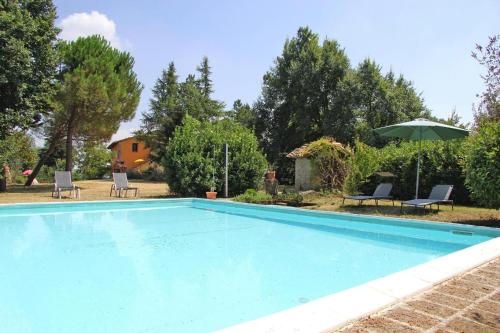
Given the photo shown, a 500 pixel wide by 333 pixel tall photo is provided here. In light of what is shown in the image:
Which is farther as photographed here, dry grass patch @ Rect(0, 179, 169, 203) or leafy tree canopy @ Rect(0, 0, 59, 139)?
leafy tree canopy @ Rect(0, 0, 59, 139)

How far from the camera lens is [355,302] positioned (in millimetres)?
3102

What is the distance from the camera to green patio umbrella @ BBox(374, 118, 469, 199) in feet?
34.2

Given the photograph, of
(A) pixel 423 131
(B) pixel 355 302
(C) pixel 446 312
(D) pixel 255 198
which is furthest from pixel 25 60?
(C) pixel 446 312

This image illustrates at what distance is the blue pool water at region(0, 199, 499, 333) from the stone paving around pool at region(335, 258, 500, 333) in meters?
1.50

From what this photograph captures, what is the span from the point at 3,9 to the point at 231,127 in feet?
36.3

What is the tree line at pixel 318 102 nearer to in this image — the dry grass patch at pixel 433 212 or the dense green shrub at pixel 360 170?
the dense green shrub at pixel 360 170

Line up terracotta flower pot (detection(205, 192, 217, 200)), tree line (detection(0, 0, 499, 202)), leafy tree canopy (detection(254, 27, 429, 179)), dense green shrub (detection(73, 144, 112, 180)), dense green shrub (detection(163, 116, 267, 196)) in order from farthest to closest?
dense green shrub (detection(73, 144, 112, 180)) < leafy tree canopy (detection(254, 27, 429, 179)) < tree line (detection(0, 0, 499, 202)) < dense green shrub (detection(163, 116, 267, 196)) < terracotta flower pot (detection(205, 192, 217, 200))

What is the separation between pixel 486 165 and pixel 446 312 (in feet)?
19.7

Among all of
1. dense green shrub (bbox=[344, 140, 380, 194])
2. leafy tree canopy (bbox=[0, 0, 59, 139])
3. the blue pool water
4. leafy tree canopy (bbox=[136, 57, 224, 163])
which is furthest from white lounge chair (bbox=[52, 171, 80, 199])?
leafy tree canopy (bbox=[136, 57, 224, 163])

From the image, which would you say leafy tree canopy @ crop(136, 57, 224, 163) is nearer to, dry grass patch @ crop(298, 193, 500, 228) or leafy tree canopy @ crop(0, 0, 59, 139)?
leafy tree canopy @ crop(0, 0, 59, 139)

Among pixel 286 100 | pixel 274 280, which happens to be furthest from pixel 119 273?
pixel 286 100

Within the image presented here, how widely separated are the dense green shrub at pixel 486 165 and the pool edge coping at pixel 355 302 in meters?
3.83

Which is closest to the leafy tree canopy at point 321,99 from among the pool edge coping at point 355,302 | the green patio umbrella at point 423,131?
the green patio umbrella at point 423,131

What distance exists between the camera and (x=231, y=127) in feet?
57.6
